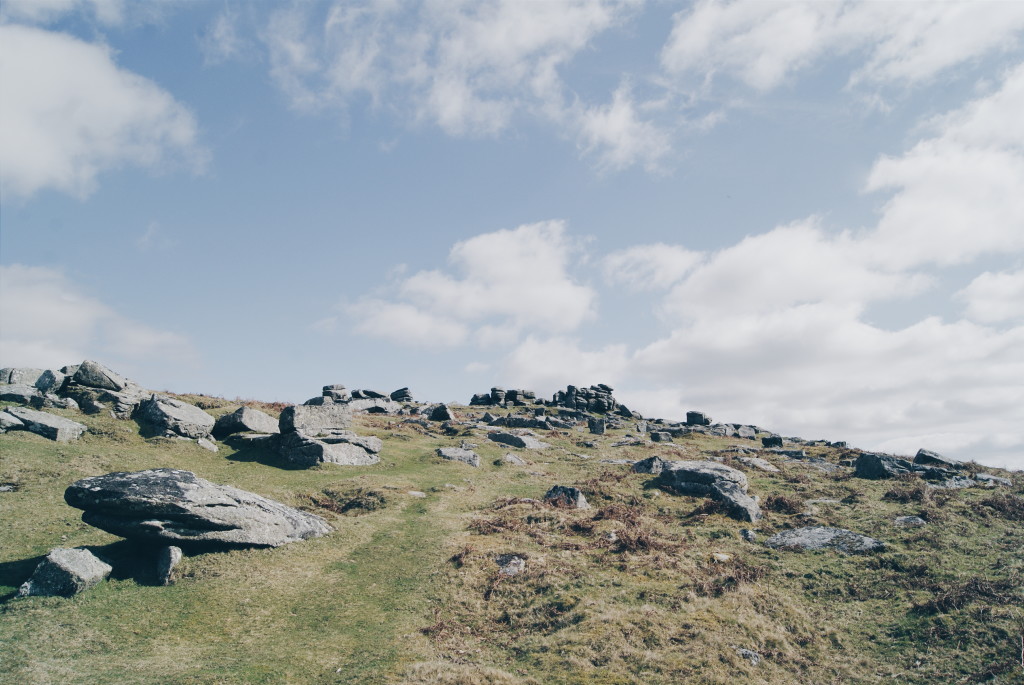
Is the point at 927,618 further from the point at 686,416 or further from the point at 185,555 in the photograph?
the point at 686,416

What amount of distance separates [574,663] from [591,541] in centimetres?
1025

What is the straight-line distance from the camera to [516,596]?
1997 centimetres

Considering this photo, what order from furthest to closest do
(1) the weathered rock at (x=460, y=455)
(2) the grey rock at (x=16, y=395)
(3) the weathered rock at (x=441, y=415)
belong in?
1. (3) the weathered rock at (x=441, y=415)
2. (1) the weathered rock at (x=460, y=455)
3. (2) the grey rock at (x=16, y=395)

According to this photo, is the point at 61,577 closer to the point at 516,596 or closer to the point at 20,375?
the point at 516,596

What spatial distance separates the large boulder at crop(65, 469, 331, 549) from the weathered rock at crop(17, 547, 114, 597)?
5.80 feet

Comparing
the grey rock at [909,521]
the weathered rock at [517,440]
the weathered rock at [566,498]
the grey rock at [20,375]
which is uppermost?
the weathered rock at [517,440]

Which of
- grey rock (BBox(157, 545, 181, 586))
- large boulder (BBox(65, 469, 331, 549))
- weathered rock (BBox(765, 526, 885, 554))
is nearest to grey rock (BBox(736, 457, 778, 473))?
weathered rock (BBox(765, 526, 885, 554))

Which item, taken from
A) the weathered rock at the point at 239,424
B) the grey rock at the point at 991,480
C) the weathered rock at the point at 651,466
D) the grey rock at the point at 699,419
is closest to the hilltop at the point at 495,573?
the grey rock at the point at 991,480

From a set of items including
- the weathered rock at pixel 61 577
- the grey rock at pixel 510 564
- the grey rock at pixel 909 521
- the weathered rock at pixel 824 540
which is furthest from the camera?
the grey rock at pixel 909 521

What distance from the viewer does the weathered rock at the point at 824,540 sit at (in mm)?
23405

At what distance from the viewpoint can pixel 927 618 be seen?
1725 cm

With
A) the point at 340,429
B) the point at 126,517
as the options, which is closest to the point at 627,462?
the point at 340,429

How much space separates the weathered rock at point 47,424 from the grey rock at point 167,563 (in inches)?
720

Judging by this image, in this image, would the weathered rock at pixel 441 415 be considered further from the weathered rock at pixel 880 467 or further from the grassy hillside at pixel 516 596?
the weathered rock at pixel 880 467
